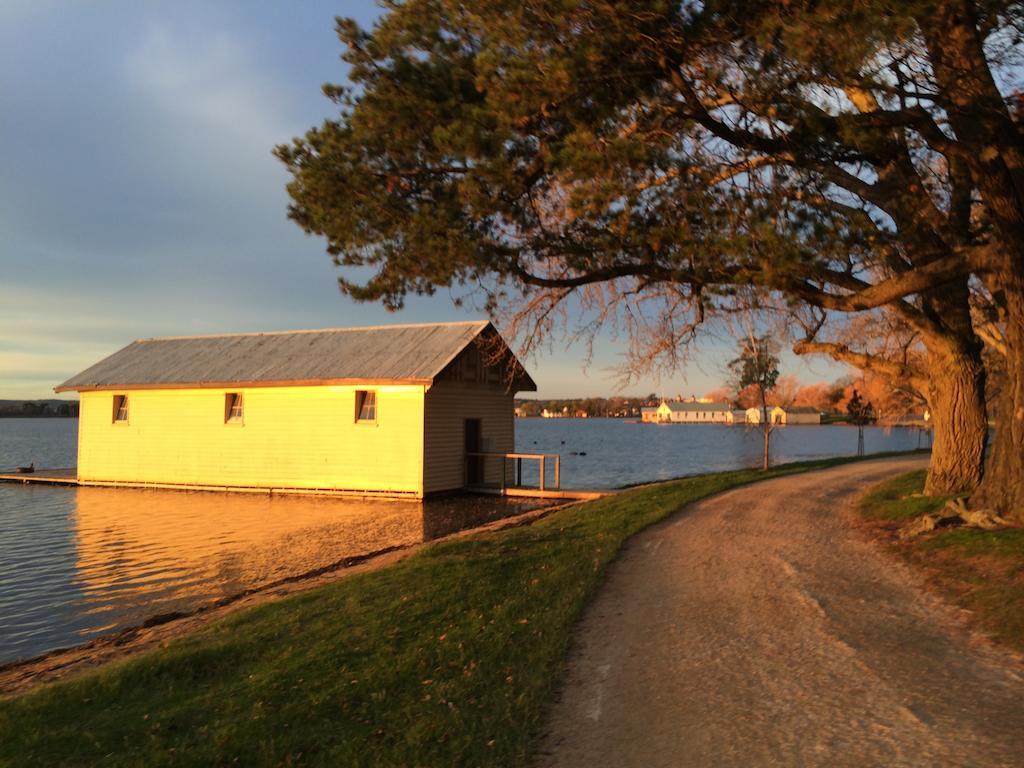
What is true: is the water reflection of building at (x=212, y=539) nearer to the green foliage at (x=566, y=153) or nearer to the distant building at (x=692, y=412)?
the green foliage at (x=566, y=153)

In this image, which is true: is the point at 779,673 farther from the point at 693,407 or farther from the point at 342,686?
the point at 693,407

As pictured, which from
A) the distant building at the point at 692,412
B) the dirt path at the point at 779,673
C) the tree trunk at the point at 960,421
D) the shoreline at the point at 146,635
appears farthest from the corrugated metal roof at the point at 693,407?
the dirt path at the point at 779,673

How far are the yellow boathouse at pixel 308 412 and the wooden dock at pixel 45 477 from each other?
120 centimetres

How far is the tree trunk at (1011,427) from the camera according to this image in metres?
9.25

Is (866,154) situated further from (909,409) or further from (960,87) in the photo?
(909,409)

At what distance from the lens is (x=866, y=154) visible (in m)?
8.85

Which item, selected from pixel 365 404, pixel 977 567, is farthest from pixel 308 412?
pixel 977 567

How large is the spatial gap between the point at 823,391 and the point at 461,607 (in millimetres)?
54700

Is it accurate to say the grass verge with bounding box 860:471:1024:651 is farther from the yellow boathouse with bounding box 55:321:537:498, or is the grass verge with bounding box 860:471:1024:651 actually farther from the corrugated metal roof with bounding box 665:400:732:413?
the corrugated metal roof with bounding box 665:400:732:413

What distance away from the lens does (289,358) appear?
23.7m

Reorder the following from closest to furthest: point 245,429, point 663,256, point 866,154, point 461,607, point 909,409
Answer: point 461,607
point 866,154
point 663,256
point 245,429
point 909,409

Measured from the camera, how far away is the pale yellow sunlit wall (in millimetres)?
20703

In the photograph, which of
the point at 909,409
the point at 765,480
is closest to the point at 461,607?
the point at 765,480

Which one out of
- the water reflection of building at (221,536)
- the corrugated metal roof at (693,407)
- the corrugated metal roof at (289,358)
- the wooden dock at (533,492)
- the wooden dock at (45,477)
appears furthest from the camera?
the corrugated metal roof at (693,407)
